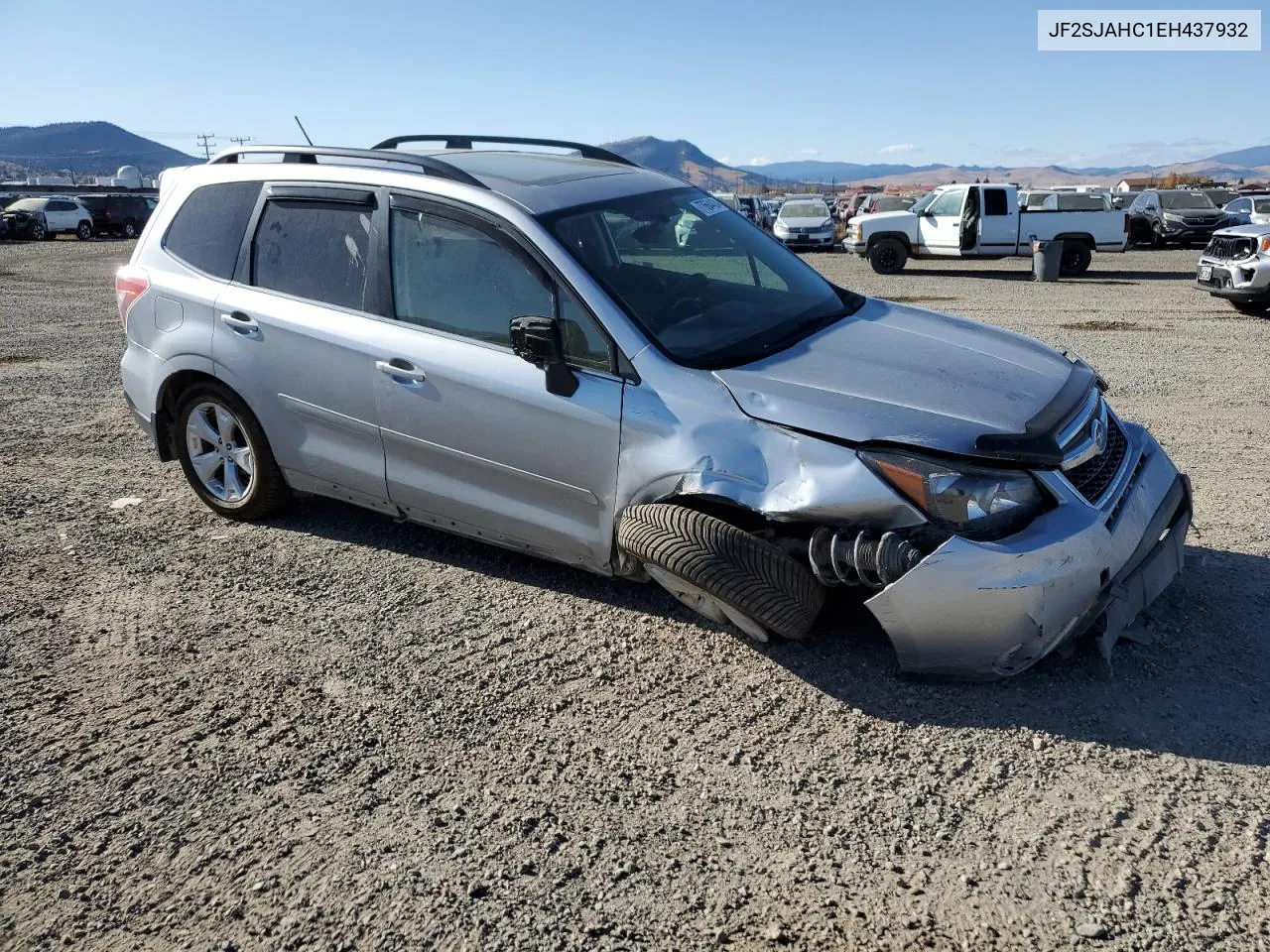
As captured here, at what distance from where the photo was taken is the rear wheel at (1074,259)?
850 inches

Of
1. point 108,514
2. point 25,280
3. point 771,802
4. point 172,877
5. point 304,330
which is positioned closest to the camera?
point 172,877

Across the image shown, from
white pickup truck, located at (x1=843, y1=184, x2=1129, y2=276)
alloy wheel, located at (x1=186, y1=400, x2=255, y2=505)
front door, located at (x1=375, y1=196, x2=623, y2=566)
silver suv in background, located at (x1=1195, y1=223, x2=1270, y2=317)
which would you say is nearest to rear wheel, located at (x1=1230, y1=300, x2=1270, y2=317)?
silver suv in background, located at (x1=1195, y1=223, x2=1270, y2=317)

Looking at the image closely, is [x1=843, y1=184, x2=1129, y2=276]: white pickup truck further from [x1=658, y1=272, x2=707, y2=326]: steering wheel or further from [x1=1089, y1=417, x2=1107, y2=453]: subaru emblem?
[x1=1089, y1=417, x2=1107, y2=453]: subaru emblem

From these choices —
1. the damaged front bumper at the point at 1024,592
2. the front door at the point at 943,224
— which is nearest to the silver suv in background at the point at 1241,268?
the front door at the point at 943,224

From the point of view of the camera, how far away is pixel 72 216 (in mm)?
36531

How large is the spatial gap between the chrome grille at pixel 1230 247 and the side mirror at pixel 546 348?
1268 cm

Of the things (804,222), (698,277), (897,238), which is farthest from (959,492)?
(804,222)

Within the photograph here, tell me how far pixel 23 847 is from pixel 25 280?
21.2 m

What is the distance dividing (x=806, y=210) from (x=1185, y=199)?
10.9 meters

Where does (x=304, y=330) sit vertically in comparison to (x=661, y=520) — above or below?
above

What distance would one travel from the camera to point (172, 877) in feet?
9.04

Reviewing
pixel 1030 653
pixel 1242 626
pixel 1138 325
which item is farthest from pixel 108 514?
pixel 1138 325

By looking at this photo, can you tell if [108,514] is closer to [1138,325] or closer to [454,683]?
[454,683]

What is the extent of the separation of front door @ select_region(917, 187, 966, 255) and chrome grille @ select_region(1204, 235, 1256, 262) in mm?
8450
